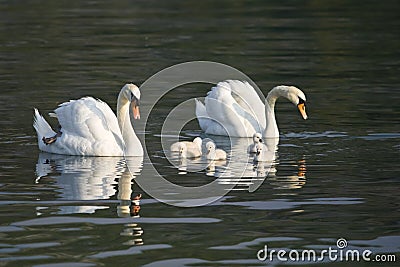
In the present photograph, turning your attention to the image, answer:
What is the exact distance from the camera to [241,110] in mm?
16203

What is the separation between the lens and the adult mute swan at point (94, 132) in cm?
1379

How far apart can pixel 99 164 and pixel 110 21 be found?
1807 cm

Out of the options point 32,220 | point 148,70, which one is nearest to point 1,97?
point 148,70

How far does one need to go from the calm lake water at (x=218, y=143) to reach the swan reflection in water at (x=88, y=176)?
2 centimetres

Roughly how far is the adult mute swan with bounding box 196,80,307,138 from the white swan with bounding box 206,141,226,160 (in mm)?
1510

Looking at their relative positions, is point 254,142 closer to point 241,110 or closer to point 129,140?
point 129,140

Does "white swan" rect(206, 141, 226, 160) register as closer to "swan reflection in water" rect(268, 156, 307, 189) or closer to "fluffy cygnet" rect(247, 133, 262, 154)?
"fluffy cygnet" rect(247, 133, 262, 154)

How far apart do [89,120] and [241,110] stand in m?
3.10

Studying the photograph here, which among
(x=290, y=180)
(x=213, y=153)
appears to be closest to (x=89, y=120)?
(x=213, y=153)

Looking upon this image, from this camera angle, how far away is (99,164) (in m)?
13.4

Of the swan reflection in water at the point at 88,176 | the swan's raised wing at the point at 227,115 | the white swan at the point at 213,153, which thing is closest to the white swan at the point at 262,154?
the white swan at the point at 213,153

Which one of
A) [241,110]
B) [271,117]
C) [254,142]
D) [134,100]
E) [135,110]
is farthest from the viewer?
[241,110]

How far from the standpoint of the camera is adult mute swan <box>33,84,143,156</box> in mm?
13789

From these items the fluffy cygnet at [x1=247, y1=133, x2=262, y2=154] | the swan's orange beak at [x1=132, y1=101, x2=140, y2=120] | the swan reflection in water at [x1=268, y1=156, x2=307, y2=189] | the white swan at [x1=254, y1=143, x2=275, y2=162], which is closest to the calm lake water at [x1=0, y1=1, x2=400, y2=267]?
the swan reflection in water at [x1=268, y1=156, x2=307, y2=189]
